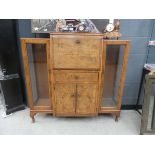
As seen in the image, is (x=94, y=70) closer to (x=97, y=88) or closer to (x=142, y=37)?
(x=97, y=88)

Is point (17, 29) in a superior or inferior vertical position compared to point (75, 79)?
superior

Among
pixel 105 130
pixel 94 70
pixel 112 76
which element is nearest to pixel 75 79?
pixel 94 70

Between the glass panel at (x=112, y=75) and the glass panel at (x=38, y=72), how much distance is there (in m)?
0.79

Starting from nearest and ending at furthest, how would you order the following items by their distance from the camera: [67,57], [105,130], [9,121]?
1. [67,57]
2. [105,130]
3. [9,121]

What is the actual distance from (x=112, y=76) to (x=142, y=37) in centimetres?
67

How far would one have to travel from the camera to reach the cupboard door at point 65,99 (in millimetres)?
2064

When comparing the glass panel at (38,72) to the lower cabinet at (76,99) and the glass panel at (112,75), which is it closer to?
the lower cabinet at (76,99)

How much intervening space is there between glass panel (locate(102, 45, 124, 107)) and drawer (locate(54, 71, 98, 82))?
0.94 feet

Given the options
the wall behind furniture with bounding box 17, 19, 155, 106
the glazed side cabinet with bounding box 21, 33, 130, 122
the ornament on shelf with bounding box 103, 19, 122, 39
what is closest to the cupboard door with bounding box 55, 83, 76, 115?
the glazed side cabinet with bounding box 21, 33, 130, 122

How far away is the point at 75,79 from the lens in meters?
2.02

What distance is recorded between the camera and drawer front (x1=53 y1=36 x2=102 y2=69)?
1838 mm

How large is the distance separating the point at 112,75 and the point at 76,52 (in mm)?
689

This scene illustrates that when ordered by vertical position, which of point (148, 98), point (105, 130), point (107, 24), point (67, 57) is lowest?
point (105, 130)

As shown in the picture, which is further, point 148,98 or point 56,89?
point 56,89
